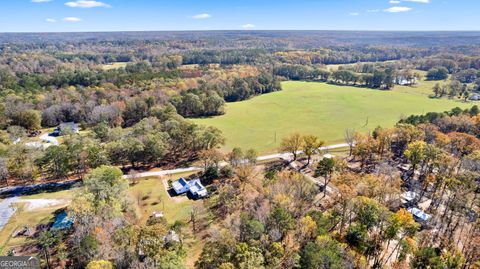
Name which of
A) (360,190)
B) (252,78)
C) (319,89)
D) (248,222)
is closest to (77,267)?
(248,222)

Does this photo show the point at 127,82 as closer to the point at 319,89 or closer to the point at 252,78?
the point at 252,78

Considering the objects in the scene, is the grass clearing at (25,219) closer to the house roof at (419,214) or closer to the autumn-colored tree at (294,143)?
the autumn-colored tree at (294,143)

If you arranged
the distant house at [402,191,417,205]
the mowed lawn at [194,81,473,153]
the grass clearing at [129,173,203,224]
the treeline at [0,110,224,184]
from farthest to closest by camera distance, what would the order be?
the mowed lawn at [194,81,473,153], the treeline at [0,110,224,184], the distant house at [402,191,417,205], the grass clearing at [129,173,203,224]

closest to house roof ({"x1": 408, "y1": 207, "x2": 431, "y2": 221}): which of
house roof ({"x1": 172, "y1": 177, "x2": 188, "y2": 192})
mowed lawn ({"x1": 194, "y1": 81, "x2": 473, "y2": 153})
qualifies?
mowed lawn ({"x1": 194, "y1": 81, "x2": 473, "y2": 153})

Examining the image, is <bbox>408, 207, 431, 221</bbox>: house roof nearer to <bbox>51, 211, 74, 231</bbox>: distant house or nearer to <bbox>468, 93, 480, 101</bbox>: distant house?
<bbox>51, 211, 74, 231</bbox>: distant house

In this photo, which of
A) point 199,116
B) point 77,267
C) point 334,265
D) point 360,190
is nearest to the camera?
point 334,265

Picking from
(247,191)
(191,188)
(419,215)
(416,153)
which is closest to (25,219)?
(191,188)
